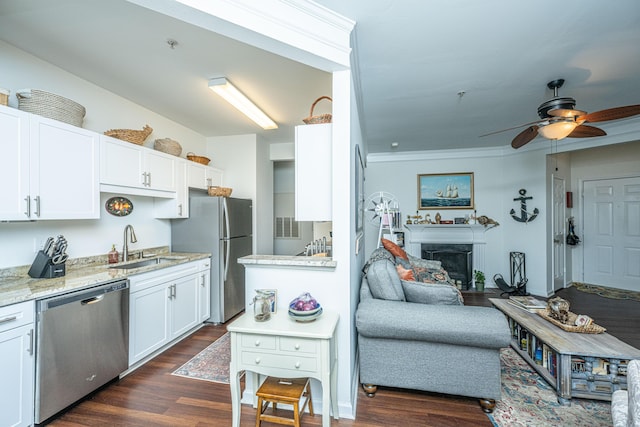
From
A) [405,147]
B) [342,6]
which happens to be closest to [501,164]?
[405,147]

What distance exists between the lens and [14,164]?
1906 mm

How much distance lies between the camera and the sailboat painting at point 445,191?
5348 millimetres

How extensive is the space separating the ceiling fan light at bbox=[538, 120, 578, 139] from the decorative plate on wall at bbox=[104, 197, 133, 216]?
4.48m

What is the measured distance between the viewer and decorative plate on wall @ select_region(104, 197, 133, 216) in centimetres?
293

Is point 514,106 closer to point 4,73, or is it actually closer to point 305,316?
point 305,316

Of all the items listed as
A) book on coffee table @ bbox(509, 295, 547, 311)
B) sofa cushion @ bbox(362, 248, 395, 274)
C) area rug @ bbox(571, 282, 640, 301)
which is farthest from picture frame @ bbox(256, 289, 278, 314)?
area rug @ bbox(571, 282, 640, 301)

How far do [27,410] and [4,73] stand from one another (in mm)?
2493

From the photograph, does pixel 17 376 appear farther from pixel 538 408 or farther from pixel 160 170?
pixel 538 408

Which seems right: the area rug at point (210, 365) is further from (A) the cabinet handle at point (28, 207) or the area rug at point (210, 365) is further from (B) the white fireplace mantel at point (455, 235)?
(B) the white fireplace mantel at point (455, 235)

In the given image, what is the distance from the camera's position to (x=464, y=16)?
181 centimetres

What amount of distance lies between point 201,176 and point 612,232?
7.36 metres

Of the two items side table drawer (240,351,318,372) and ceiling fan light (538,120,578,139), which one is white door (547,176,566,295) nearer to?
ceiling fan light (538,120,578,139)

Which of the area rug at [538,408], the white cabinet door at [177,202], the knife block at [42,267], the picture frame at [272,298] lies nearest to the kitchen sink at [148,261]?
the white cabinet door at [177,202]

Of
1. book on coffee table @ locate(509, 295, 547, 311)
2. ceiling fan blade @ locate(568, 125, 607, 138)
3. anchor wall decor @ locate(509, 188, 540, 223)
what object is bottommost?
book on coffee table @ locate(509, 295, 547, 311)
